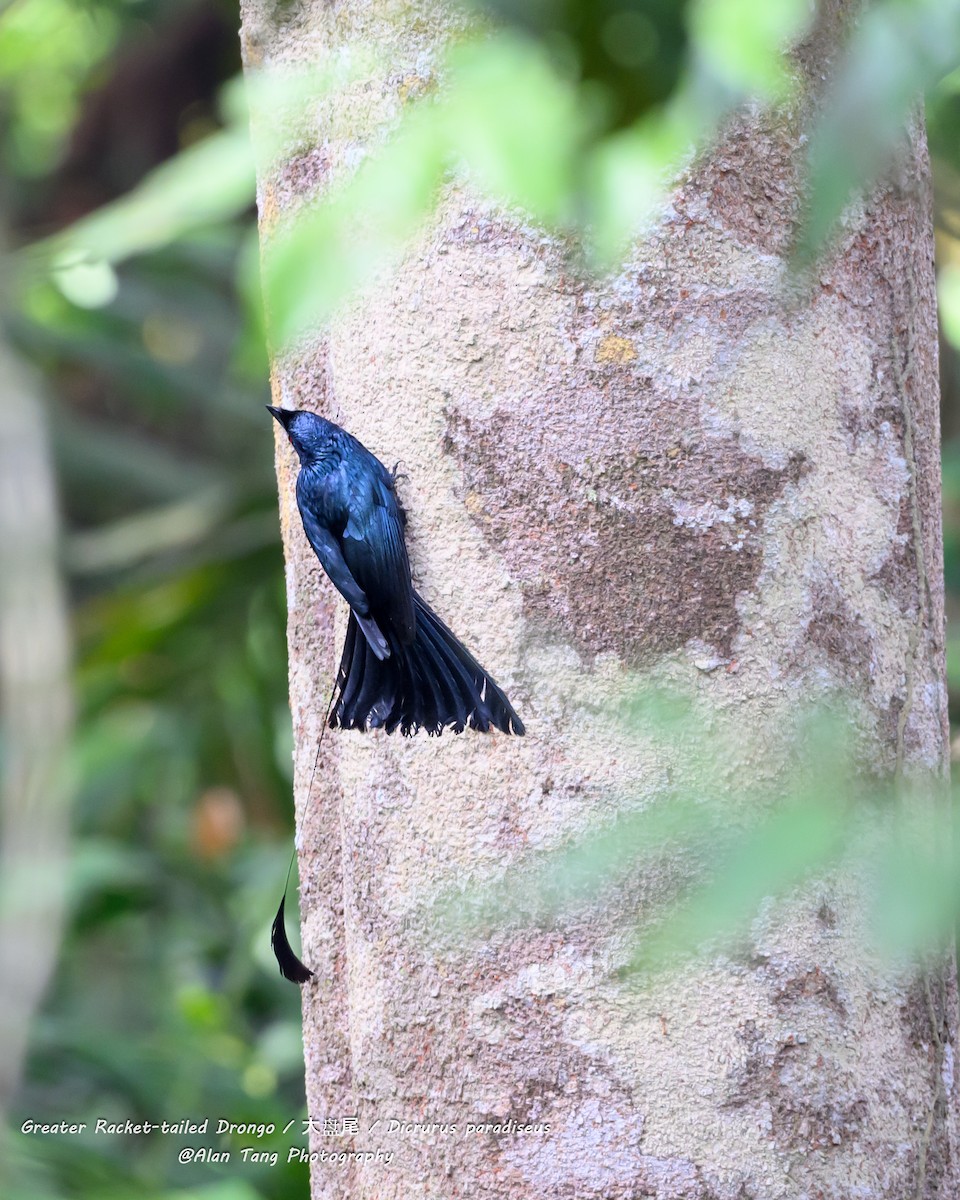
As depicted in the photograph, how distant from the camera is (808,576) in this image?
1.22 metres

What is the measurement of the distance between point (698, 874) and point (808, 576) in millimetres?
298

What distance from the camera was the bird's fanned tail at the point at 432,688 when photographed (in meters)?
1.19

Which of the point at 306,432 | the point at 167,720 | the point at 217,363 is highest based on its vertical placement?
the point at 217,363

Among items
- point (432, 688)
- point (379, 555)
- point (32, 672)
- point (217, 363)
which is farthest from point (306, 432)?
point (217, 363)

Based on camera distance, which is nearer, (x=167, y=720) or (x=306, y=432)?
(x=306, y=432)

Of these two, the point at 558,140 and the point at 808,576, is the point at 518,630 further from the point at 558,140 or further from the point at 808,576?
the point at 558,140

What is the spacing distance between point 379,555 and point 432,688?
13cm

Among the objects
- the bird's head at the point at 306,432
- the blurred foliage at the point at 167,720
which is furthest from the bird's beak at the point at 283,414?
the blurred foliage at the point at 167,720

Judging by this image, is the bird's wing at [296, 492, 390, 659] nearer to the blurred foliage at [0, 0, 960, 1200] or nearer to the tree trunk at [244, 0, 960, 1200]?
the tree trunk at [244, 0, 960, 1200]

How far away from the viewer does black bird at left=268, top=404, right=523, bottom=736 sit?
117 cm

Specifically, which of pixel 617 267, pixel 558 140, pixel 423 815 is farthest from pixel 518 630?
pixel 558 140

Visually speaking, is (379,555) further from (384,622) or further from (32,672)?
(32,672)

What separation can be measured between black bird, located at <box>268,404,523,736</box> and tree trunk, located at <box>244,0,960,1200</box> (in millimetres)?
40

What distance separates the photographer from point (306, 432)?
1.23 meters
